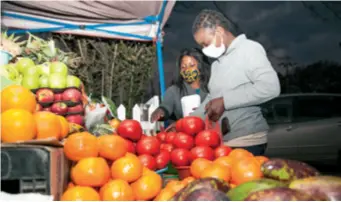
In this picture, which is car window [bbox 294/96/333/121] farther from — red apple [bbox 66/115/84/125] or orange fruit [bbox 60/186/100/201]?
orange fruit [bbox 60/186/100/201]

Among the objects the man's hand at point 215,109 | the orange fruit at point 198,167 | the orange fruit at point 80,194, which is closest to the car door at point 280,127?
the man's hand at point 215,109

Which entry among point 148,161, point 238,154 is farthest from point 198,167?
point 148,161

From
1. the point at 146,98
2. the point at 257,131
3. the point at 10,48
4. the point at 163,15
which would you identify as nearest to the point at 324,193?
the point at 257,131

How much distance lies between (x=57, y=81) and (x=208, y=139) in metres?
0.99

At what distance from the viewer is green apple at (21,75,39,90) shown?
2.69 m

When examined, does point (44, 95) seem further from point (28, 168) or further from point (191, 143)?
point (28, 168)

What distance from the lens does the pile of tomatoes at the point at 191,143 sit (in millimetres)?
2381

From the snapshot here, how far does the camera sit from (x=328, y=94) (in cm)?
900

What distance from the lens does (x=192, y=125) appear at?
102 inches

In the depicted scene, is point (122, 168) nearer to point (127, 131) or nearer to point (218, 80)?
point (127, 131)

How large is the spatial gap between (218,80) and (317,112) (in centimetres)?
646

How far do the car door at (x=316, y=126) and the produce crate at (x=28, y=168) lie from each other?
312 inches

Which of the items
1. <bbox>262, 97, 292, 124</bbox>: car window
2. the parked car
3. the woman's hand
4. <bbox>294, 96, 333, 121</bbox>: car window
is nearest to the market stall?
the woman's hand

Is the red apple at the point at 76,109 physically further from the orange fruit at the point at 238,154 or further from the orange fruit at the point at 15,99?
the orange fruit at the point at 238,154
